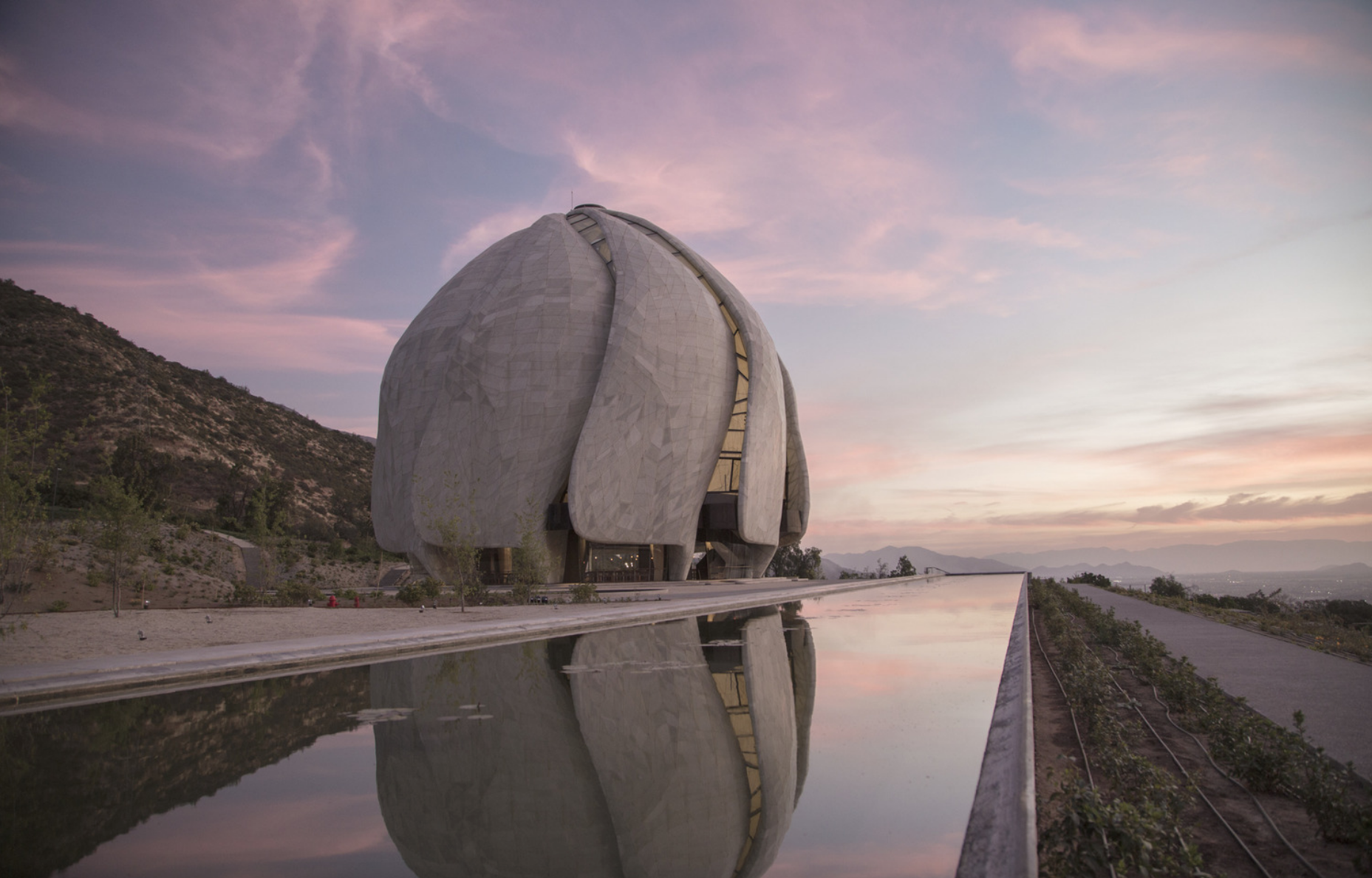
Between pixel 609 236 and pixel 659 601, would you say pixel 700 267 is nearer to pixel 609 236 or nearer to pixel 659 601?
pixel 609 236

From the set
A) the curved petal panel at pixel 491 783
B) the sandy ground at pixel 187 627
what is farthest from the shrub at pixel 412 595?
the curved petal panel at pixel 491 783

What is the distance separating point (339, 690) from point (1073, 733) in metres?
9.17

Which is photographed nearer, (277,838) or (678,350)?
(277,838)

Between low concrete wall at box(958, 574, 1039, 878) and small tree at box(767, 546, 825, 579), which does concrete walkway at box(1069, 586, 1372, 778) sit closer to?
low concrete wall at box(958, 574, 1039, 878)

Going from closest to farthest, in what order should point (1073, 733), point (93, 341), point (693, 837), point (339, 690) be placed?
1. point (693, 837)
2. point (1073, 733)
3. point (339, 690)
4. point (93, 341)

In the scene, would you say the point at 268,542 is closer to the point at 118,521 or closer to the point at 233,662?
the point at 118,521

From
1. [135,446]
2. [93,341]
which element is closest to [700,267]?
[135,446]

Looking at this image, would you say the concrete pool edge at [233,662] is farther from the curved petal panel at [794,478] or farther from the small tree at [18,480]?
the curved petal panel at [794,478]

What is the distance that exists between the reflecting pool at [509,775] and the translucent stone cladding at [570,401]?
21984 millimetres

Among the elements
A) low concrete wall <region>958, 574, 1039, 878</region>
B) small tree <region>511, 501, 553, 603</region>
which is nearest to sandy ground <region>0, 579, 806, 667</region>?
small tree <region>511, 501, 553, 603</region>

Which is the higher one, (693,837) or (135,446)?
(135,446)

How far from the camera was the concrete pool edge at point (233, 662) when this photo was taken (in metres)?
9.88

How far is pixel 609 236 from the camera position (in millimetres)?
39875

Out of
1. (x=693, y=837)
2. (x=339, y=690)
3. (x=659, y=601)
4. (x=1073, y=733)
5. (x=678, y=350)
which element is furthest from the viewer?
(x=678, y=350)
